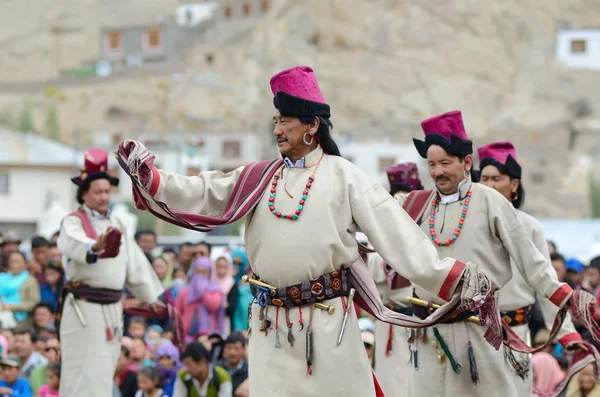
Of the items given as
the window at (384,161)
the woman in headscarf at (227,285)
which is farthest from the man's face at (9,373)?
the window at (384,161)

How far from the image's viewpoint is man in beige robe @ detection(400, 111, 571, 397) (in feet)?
23.7

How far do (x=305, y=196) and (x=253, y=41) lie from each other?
92368 mm

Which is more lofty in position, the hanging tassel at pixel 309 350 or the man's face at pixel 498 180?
the man's face at pixel 498 180

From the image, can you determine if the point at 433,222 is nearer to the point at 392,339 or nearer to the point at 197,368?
the point at 392,339

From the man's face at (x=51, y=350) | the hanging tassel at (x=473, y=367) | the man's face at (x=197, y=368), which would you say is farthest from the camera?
the man's face at (x=51, y=350)

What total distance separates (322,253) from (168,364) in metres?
5.38

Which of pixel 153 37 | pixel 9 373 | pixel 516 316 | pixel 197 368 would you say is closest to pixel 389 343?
pixel 516 316

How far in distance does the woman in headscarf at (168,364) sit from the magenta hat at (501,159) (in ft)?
13.5

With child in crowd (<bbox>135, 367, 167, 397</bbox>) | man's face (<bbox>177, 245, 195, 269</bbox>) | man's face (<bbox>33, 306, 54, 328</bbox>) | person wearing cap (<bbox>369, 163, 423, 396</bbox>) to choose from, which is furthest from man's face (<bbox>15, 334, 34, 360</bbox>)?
person wearing cap (<bbox>369, 163, 423, 396</bbox>)

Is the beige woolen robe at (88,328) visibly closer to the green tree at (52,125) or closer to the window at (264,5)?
the green tree at (52,125)

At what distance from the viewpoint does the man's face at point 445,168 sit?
24.2 feet

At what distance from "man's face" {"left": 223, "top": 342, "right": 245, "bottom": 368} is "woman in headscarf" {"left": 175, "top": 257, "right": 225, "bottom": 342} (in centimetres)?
199

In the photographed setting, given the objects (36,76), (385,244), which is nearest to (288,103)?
(385,244)

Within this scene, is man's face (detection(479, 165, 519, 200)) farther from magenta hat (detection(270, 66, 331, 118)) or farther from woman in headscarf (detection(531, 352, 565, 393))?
woman in headscarf (detection(531, 352, 565, 393))
